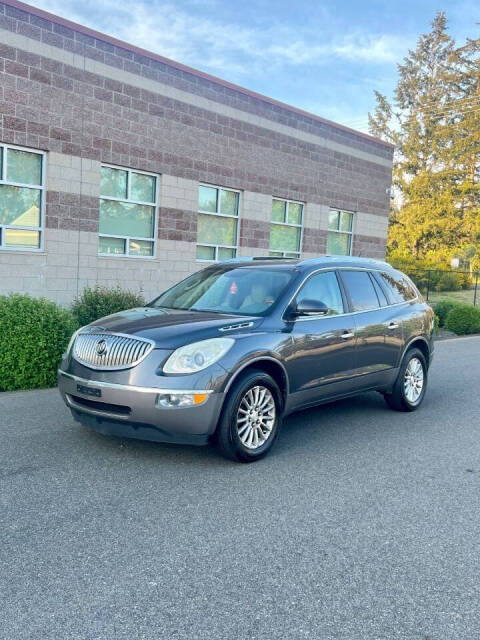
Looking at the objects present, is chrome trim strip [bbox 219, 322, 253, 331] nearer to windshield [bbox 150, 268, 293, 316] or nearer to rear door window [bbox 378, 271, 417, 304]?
windshield [bbox 150, 268, 293, 316]

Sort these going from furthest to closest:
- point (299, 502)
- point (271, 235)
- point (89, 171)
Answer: point (271, 235) < point (89, 171) < point (299, 502)

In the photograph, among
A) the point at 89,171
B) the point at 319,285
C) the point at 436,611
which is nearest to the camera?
the point at 436,611

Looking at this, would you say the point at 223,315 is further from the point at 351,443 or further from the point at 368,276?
the point at 368,276

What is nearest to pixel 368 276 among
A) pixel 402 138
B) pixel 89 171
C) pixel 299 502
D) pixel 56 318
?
pixel 299 502

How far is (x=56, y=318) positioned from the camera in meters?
8.42

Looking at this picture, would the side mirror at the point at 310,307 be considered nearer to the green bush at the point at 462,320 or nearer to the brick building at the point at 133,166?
the brick building at the point at 133,166

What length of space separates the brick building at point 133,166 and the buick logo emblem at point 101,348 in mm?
7461

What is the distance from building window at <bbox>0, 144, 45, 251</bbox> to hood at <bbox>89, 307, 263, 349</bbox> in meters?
6.99

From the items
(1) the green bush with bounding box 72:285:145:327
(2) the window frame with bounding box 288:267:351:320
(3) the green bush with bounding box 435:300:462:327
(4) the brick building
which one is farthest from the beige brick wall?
(2) the window frame with bounding box 288:267:351:320

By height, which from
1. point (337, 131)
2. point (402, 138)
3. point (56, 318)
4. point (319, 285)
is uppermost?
point (402, 138)

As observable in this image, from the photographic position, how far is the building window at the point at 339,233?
65.4 ft

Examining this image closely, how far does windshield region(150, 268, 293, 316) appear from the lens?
614cm

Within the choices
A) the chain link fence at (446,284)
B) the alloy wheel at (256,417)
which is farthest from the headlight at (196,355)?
the chain link fence at (446,284)

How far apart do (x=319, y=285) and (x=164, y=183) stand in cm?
894
